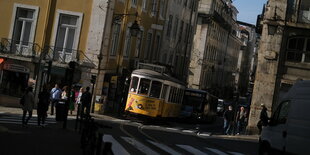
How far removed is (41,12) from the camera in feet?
112

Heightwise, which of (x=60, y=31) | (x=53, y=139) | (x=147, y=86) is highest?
(x=60, y=31)

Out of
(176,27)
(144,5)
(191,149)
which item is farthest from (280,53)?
(176,27)

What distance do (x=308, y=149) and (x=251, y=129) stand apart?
2144cm

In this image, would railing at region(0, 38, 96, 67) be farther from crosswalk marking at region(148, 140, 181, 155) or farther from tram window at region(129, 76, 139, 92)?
crosswalk marking at region(148, 140, 181, 155)

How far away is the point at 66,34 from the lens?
34.3 metres

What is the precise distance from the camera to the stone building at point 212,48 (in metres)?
73.2

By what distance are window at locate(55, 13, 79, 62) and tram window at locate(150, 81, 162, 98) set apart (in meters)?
5.46

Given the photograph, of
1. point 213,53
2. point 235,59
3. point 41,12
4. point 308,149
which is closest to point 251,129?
point 41,12

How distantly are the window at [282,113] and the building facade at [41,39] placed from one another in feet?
64.0

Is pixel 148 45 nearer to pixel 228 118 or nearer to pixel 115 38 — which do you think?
pixel 115 38

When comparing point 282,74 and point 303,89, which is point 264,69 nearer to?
point 282,74

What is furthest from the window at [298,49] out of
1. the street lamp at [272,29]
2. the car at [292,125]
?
the car at [292,125]

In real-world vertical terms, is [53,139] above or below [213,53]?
below

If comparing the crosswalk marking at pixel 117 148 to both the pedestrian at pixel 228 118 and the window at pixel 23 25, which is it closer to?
the pedestrian at pixel 228 118
